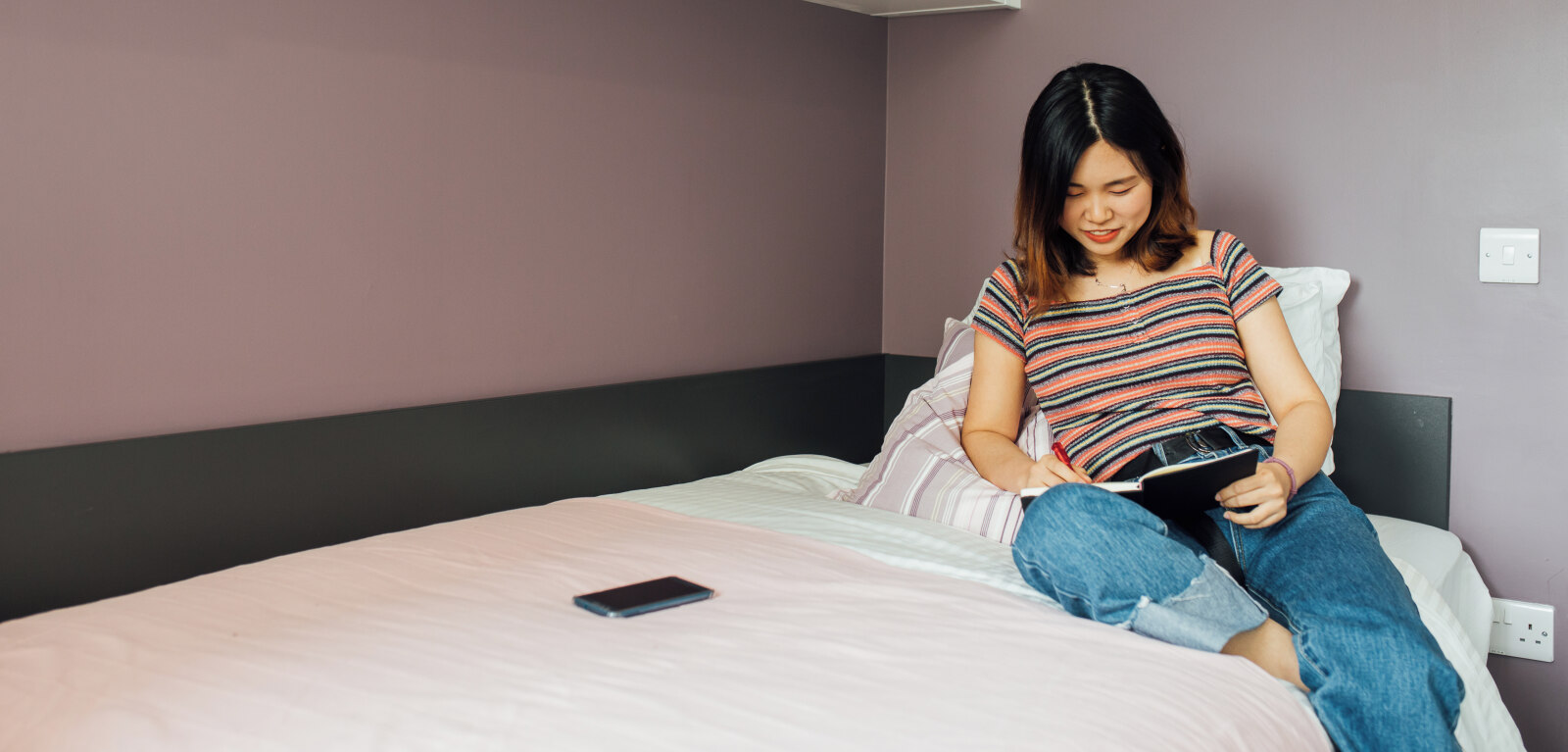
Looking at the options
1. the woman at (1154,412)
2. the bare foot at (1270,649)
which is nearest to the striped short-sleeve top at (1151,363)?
the woman at (1154,412)

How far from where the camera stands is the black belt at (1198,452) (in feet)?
4.46

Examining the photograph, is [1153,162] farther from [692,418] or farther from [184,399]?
[184,399]

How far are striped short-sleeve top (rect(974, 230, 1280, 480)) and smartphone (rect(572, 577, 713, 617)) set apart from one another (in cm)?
61

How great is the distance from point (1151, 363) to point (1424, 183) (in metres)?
0.70

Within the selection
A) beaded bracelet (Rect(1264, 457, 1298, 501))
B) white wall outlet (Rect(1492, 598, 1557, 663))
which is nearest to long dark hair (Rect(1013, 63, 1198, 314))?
beaded bracelet (Rect(1264, 457, 1298, 501))

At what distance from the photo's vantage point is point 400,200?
1691 millimetres

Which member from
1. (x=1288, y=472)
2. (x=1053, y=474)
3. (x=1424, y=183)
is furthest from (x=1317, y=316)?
(x=1053, y=474)

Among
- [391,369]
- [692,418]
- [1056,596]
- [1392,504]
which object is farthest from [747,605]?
[1392,504]

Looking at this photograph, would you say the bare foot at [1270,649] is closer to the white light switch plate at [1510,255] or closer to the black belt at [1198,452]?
the black belt at [1198,452]

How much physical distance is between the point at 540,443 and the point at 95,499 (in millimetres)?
666

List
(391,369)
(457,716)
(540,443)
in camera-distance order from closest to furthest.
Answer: (457,716)
(391,369)
(540,443)

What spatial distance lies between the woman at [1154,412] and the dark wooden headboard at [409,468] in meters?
0.60

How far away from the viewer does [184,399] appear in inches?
58.5

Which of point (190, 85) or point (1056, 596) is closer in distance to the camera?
point (1056, 596)
